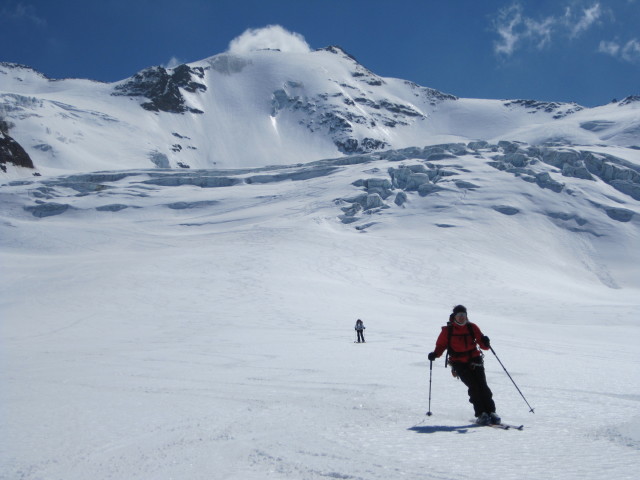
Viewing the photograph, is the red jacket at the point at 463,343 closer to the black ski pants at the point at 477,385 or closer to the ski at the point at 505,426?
the black ski pants at the point at 477,385

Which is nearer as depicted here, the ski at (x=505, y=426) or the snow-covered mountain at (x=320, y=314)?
the snow-covered mountain at (x=320, y=314)

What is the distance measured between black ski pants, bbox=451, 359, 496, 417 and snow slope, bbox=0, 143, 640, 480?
0.38 meters

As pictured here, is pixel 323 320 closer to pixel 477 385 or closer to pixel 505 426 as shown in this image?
pixel 477 385

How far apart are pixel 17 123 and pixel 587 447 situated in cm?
16548

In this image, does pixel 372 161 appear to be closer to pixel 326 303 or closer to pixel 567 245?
pixel 567 245

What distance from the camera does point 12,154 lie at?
11544 centimetres

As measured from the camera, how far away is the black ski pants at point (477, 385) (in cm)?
691

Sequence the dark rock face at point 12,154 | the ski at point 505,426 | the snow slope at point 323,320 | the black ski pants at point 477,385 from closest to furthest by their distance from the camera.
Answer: the snow slope at point 323,320
the ski at point 505,426
the black ski pants at point 477,385
the dark rock face at point 12,154

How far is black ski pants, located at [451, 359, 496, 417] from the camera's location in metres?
6.91

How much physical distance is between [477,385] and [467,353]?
46 centimetres

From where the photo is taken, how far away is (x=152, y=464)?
17.8ft

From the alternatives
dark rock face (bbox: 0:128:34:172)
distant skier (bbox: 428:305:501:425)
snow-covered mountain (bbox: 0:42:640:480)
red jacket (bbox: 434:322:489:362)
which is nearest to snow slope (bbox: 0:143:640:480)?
snow-covered mountain (bbox: 0:42:640:480)

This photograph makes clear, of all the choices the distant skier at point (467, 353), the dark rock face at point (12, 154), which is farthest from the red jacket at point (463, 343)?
the dark rock face at point (12, 154)

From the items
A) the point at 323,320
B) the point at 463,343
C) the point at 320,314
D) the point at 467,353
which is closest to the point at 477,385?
the point at 467,353
